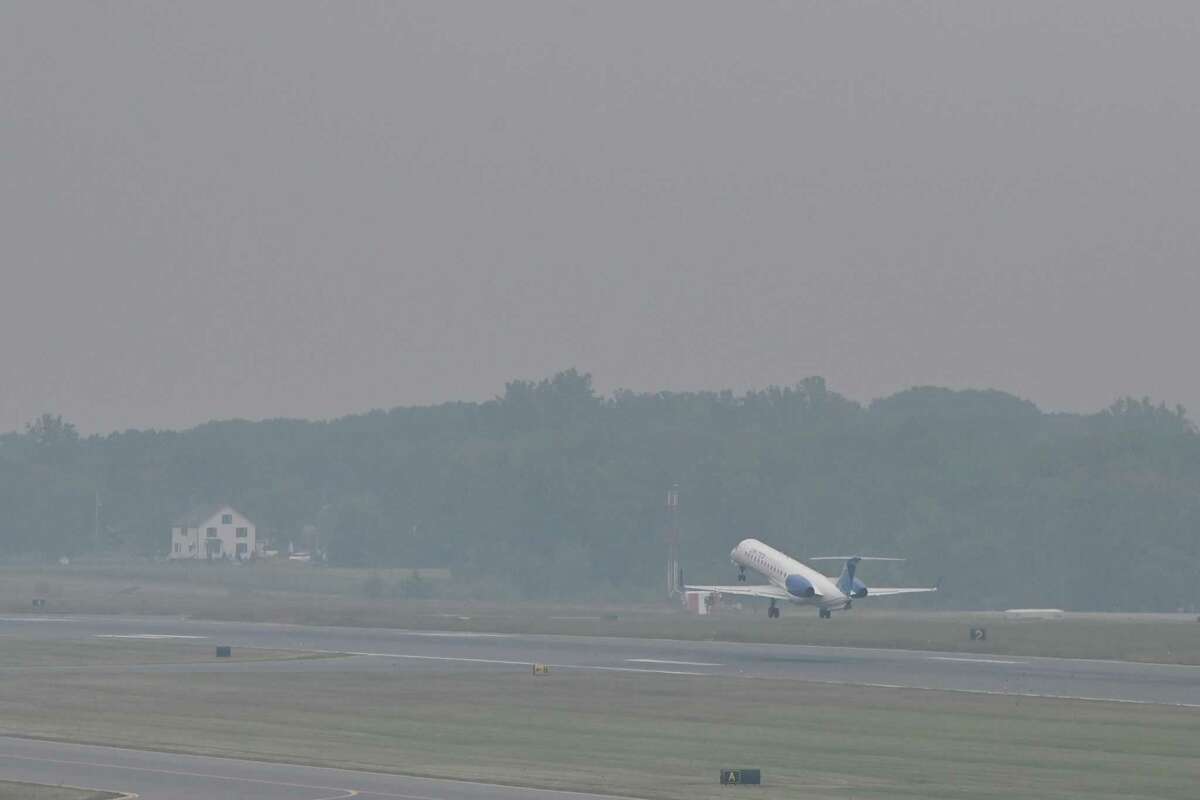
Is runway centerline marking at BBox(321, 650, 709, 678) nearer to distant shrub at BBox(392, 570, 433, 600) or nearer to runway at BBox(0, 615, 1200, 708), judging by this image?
runway at BBox(0, 615, 1200, 708)

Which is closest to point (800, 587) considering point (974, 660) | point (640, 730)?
point (974, 660)

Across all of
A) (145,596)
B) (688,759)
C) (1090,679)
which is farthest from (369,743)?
(145,596)

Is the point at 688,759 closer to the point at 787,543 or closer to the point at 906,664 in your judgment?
the point at 906,664

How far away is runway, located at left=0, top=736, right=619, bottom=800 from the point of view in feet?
135

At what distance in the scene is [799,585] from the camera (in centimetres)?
11169

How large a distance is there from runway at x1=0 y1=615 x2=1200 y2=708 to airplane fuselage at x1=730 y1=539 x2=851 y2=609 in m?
14.4

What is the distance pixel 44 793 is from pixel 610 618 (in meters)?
83.5

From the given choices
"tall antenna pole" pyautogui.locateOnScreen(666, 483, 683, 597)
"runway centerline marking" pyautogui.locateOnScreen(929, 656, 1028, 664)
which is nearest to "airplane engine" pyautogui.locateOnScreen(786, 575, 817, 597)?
"runway centerline marking" pyautogui.locateOnScreen(929, 656, 1028, 664)

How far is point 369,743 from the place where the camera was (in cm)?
5356

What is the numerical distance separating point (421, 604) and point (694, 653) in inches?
2402

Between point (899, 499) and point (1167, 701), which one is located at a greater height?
point (899, 499)

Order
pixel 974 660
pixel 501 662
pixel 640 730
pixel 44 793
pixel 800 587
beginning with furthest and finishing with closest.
Answer: pixel 800 587 < pixel 974 660 < pixel 501 662 < pixel 640 730 < pixel 44 793

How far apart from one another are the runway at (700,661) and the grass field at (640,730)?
3731 millimetres

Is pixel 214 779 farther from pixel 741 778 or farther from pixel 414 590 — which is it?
pixel 414 590
